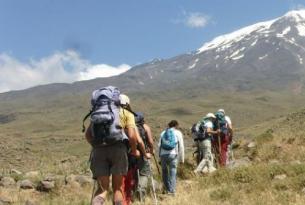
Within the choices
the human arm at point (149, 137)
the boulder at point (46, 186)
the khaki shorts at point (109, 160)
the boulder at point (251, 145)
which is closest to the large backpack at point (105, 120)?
the khaki shorts at point (109, 160)

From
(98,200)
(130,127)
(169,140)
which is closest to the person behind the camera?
(98,200)

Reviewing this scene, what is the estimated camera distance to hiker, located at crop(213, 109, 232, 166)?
15945 mm

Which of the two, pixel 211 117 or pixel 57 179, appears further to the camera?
pixel 211 117

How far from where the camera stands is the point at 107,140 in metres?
7.97

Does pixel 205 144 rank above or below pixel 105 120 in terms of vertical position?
below

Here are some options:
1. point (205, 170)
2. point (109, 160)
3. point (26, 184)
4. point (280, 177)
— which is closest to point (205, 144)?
point (205, 170)

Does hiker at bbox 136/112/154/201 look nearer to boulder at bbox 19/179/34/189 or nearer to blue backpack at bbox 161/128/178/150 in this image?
blue backpack at bbox 161/128/178/150

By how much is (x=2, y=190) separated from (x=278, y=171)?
20.9ft

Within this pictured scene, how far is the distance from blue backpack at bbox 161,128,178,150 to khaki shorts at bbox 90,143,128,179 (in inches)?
172

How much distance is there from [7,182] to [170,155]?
4.81m

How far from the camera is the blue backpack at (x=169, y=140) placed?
41.2 ft

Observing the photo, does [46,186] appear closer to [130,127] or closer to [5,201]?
[5,201]

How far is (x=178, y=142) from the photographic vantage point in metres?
12.9

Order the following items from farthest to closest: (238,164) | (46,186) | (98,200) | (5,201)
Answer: (238,164) < (46,186) < (5,201) < (98,200)
